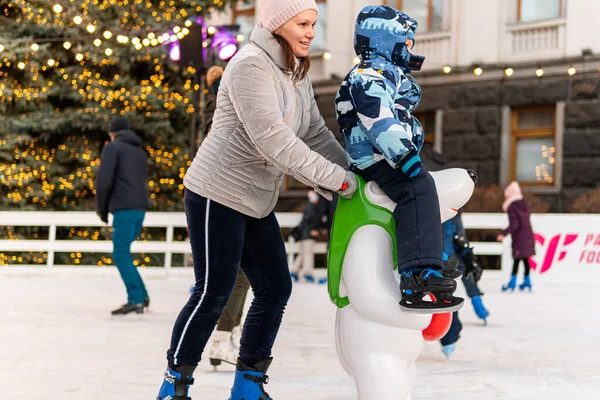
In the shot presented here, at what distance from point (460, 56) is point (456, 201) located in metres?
13.4

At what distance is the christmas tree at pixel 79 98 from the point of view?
13.7m

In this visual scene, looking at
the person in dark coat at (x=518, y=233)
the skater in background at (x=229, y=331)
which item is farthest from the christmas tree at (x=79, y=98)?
the skater in background at (x=229, y=331)

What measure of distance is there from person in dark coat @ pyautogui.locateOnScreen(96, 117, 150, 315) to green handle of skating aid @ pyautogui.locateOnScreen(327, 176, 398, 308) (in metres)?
4.11

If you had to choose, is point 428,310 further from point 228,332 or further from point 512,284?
point 512,284

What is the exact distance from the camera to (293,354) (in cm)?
513

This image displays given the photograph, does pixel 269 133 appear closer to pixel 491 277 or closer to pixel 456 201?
pixel 456 201

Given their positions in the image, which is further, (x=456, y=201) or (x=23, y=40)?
(x=23, y=40)

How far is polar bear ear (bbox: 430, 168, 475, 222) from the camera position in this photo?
297cm

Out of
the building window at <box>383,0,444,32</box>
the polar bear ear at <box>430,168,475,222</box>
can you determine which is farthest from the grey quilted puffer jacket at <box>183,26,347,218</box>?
the building window at <box>383,0,444,32</box>

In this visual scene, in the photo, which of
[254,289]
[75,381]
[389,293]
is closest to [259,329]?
[254,289]

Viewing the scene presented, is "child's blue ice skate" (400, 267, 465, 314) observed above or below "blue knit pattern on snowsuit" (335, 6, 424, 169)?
below

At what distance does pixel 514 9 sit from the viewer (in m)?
15.5

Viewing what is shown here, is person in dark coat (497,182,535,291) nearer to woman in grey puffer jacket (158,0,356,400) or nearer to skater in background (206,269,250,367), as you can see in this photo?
skater in background (206,269,250,367)

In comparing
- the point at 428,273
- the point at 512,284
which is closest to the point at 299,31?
the point at 428,273
